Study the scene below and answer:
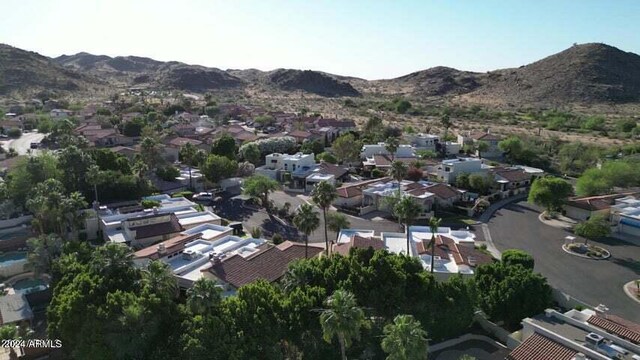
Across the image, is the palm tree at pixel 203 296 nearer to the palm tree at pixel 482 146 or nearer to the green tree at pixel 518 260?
the green tree at pixel 518 260

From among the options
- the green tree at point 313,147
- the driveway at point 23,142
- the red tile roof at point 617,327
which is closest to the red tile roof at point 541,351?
the red tile roof at point 617,327

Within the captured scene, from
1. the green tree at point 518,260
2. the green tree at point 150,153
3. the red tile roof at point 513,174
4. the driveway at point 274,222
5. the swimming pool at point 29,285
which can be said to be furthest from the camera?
the red tile roof at point 513,174

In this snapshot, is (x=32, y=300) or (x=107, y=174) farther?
(x=107, y=174)

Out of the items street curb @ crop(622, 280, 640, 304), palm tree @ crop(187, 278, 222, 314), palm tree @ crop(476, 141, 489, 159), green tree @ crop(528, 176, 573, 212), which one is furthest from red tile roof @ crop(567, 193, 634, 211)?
palm tree @ crop(187, 278, 222, 314)

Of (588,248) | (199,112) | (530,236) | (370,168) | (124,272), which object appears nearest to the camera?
(124,272)

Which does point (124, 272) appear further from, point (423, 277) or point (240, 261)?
point (423, 277)

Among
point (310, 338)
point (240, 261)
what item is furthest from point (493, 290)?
point (240, 261)

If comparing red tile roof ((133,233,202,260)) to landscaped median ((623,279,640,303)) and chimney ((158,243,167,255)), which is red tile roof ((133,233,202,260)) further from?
landscaped median ((623,279,640,303))
